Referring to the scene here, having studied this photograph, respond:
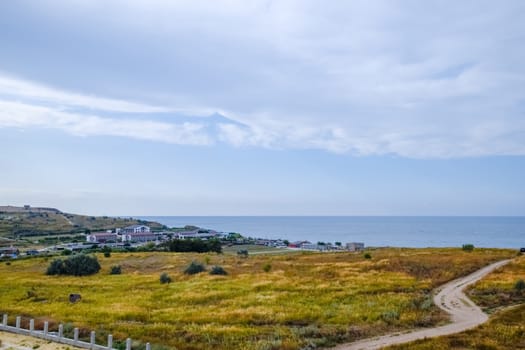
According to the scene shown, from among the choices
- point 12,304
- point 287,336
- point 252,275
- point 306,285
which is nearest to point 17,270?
point 12,304

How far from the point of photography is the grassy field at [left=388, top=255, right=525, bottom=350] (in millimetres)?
20422

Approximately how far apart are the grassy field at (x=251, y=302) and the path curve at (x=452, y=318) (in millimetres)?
947

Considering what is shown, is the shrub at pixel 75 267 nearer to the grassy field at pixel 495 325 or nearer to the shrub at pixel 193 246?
the shrub at pixel 193 246

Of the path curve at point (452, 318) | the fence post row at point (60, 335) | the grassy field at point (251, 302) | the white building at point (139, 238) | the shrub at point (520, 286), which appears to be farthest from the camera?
the white building at point (139, 238)

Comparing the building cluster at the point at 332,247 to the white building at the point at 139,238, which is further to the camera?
the white building at the point at 139,238

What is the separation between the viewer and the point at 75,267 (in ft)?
191

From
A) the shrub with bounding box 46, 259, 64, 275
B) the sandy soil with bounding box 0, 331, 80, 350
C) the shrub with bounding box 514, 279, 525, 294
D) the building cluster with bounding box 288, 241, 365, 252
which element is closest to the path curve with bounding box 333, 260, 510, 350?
the shrub with bounding box 514, 279, 525, 294

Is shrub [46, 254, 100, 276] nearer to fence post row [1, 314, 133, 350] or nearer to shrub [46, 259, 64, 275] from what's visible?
shrub [46, 259, 64, 275]

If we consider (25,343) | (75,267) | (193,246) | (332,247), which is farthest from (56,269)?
(332,247)

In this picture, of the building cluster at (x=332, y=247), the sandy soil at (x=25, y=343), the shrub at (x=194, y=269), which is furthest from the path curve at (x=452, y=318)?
the building cluster at (x=332, y=247)

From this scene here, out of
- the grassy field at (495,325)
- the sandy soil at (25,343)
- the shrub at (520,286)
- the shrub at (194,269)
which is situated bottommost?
the shrub at (194,269)

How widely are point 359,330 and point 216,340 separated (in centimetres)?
758

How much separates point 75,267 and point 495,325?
50.0m

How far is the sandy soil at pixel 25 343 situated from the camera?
68.4ft
